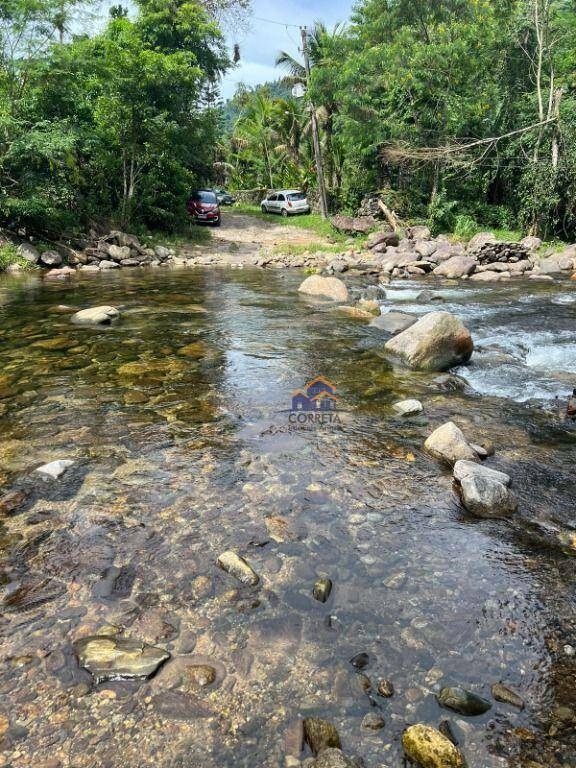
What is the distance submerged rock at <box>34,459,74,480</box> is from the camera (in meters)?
3.66

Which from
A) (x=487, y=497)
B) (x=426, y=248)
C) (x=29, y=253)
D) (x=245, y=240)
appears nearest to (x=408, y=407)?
(x=487, y=497)

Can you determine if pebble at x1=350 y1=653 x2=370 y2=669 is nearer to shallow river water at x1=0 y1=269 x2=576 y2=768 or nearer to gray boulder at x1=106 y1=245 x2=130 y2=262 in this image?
shallow river water at x1=0 y1=269 x2=576 y2=768

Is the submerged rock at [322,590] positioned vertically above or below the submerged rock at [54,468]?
below

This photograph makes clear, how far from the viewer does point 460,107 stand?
20.5 metres

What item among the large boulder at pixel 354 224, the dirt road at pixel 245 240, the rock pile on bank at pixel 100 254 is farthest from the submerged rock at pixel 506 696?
the large boulder at pixel 354 224

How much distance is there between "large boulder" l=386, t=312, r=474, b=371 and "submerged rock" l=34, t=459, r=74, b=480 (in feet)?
13.6

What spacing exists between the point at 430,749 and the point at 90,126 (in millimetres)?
21296

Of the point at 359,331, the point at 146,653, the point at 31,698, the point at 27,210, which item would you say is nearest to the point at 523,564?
the point at 146,653

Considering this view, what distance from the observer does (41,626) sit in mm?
2354

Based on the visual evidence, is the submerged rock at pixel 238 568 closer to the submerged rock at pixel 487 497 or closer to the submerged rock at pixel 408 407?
the submerged rock at pixel 487 497

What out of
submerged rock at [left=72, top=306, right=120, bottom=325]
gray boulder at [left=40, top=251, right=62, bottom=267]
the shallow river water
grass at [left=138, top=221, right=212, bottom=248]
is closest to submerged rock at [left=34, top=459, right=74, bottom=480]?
the shallow river water

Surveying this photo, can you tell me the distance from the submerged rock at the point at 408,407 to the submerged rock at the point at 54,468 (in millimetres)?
2937

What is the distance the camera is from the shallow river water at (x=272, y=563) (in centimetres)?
194

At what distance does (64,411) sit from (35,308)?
6.08m
